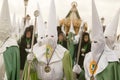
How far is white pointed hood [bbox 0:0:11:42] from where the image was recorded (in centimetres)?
956

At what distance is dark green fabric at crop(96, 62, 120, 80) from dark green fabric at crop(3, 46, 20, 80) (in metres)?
1.93

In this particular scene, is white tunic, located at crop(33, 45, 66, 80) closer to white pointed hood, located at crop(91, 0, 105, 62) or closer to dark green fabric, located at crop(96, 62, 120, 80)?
white pointed hood, located at crop(91, 0, 105, 62)

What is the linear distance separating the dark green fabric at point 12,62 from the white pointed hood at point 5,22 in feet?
0.91

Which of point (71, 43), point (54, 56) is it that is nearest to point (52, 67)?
point (54, 56)

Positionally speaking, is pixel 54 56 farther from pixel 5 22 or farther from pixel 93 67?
pixel 5 22

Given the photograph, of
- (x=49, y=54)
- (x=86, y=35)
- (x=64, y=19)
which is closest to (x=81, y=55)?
(x=86, y=35)

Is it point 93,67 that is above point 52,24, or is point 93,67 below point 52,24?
below

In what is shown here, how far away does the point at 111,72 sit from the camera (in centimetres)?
842

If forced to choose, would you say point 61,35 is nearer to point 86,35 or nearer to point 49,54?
point 86,35

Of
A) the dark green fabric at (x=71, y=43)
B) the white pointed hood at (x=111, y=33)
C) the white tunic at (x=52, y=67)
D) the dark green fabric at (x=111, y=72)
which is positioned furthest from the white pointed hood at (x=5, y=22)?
the dark green fabric at (x=71, y=43)

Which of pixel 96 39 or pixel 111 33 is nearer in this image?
pixel 96 39

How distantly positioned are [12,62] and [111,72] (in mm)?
2158

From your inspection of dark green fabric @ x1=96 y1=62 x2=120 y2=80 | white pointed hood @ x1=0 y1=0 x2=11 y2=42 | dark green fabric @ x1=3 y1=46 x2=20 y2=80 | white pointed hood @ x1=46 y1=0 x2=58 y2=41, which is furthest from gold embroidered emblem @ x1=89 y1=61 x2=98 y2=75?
white pointed hood @ x1=0 y1=0 x2=11 y2=42

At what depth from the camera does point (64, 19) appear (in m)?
18.4
